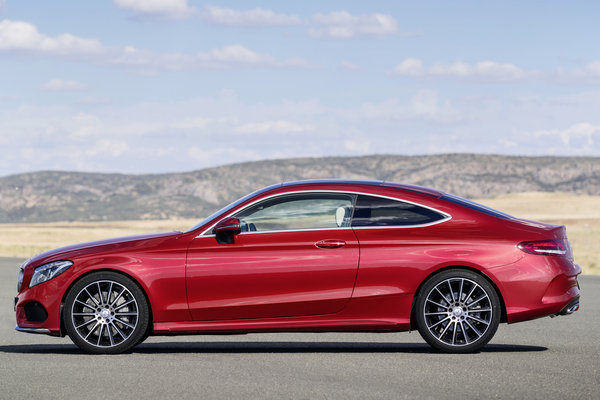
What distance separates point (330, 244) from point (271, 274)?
613mm

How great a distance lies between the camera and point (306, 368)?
8.62 m

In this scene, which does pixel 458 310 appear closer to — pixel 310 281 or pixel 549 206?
pixel 310 281

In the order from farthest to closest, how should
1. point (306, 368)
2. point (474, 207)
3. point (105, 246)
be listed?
1. point (474, 207)
2. point (105, 246)
3. point (306, 368)

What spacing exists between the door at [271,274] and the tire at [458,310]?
2.46 feet

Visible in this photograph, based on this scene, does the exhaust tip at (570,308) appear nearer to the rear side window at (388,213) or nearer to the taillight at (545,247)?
the taillight at (545,247)

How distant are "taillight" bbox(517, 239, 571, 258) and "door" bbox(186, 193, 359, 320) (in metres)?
1.60

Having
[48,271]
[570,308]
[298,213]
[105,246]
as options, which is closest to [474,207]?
[570,308]

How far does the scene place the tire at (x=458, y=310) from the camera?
9266 mm

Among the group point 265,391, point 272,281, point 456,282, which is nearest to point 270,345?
point 272,281

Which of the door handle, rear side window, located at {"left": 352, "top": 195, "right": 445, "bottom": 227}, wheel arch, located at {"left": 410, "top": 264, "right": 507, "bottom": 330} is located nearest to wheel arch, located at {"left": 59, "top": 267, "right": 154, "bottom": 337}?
the door handle

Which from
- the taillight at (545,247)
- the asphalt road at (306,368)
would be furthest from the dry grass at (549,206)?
the taillight at (545,247)

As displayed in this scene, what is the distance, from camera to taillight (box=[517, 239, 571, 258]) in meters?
9.35

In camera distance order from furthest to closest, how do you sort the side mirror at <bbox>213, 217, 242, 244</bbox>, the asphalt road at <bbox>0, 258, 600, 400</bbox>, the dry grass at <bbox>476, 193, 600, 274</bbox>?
the dry grass at <bbox>476, 193, 600, 274</bbox>
the side mirror at <bbox>213, 217, 242, 244</bbox>
the asphalt road at <bbox>0, 258, 600, 400</bbox>

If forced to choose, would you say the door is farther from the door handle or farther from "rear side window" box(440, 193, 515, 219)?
"rear side window" box(440, 193, 515, 219)
